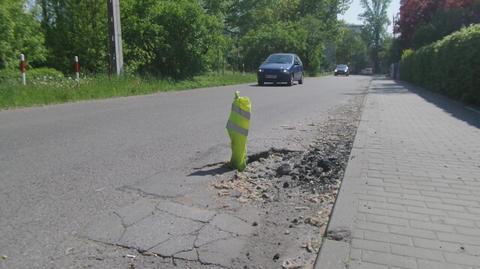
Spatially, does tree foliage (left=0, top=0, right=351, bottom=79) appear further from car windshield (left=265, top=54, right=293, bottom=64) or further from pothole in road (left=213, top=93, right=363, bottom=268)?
pothole in road (left=213, top=93, right=363, bottom=268)

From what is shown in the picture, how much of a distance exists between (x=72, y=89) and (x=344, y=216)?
1229cm

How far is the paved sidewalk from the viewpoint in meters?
3.20

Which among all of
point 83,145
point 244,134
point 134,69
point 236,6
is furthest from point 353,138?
point 236,6

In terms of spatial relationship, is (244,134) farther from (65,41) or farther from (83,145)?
(65,41)

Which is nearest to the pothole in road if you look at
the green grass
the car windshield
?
the green grass

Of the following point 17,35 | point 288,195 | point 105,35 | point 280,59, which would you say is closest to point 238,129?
point 288,195

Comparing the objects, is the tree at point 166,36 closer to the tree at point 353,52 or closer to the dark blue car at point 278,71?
the dark blue car at point 278,71

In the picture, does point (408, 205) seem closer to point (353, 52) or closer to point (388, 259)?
point (388, 259)

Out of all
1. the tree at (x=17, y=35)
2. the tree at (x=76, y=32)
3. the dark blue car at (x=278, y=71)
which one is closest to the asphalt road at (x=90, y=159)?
the tree at (x=17, y=35)

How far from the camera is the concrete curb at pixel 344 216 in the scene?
3119 millimetres

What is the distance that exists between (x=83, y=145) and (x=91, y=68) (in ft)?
52.5

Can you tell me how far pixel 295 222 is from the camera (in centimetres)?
395

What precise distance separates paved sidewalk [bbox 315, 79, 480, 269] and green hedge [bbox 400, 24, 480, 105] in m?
4.96

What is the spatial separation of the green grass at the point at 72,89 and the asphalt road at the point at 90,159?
4.34 feet
